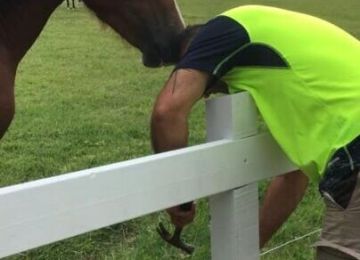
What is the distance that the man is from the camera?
202cm

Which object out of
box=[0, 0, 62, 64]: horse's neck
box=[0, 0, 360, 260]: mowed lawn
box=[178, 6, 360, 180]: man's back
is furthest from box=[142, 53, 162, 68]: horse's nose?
box=[178, 6, 360, 180]: man's back

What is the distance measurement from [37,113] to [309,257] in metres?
3.83

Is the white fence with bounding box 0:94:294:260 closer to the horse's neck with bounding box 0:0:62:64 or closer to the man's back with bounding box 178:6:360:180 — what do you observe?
the man's back with bounding box 178:6:360:180

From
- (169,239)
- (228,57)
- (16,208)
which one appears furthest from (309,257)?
(16,208)

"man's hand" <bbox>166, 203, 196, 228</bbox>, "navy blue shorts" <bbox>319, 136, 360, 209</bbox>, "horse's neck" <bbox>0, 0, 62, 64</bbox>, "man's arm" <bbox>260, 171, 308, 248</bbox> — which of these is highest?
"navy blue shorts" <bbox>319, 136, 360, 209</bbox>

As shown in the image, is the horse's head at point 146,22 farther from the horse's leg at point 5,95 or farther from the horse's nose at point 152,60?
the horse's leg at point 5,95

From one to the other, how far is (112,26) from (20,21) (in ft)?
1.27

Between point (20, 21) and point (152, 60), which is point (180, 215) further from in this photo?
point (20, 21)

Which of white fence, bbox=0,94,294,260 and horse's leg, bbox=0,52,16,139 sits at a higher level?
white fence, bbox=0,94,294,260

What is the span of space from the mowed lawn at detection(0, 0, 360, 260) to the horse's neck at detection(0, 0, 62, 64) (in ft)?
0.75

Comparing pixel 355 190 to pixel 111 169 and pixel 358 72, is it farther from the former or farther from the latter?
pixel 111 169

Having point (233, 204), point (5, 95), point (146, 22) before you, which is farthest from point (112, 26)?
point (233, 204)

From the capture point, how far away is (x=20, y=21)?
9.61 feet

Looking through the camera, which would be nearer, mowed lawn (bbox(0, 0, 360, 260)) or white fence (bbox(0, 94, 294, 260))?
white fence (bbox(0, 94, 294, 260))
